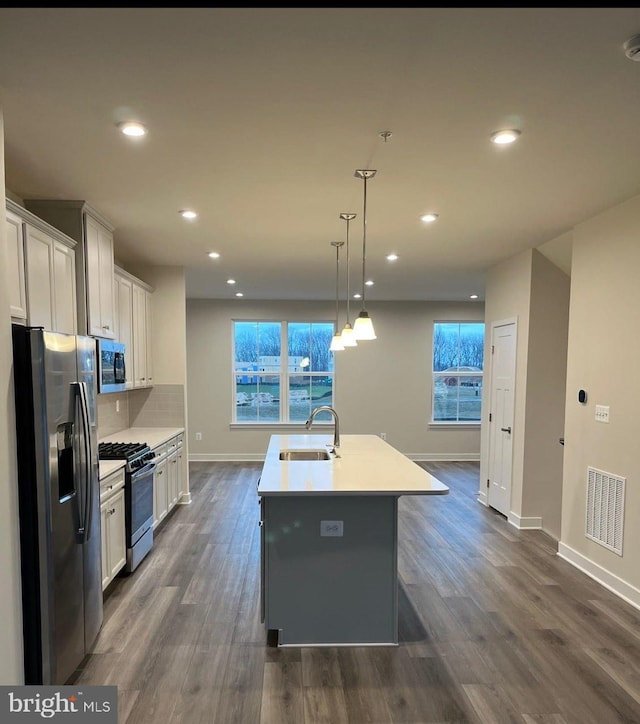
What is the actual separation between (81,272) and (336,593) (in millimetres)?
2720

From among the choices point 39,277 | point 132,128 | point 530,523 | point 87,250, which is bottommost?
point 530,523

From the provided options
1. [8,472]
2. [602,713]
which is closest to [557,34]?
[8,472]

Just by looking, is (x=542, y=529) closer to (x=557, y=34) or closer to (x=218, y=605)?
(x=218, y=605)

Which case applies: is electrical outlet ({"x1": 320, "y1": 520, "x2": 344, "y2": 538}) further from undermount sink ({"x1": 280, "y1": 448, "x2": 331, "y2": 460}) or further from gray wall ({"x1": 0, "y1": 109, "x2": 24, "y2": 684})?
gray wall ({"x1": 0, "y1": 109, "x2": 24, "y2": 684})

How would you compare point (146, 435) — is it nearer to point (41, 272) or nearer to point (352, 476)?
point (41, 272)

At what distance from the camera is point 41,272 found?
255cm

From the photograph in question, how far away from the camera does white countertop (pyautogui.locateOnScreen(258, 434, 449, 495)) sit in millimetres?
2299

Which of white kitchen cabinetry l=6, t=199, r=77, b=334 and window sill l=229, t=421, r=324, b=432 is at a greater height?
white kitchen cabinetry l=6, t=199, r=77, b=334

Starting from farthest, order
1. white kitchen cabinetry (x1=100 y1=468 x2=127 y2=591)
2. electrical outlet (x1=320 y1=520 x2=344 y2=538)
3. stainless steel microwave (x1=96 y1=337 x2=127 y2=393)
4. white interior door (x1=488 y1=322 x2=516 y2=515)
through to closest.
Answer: white interior door (x1=488 y1=322 x2=516 y2=515), stainless steel microwave (x1=96 y1=337 x2=127 y2=393), white kitchen cabinetry (x1=100 y1=468 x2=127 y2=591), electrical outlet (x1=320 y1=520 x2=344 y2=538)

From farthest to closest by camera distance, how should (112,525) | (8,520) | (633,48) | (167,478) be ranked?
(167,478), (112,525), (8,520), (633,48)

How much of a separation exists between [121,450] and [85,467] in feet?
4.03

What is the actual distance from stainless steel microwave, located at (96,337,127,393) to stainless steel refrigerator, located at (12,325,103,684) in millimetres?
1180

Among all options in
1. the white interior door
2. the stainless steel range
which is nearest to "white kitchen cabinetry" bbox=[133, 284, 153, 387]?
the stainless steel range

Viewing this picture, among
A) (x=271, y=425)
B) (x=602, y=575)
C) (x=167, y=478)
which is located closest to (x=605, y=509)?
(x=602, y=575)
